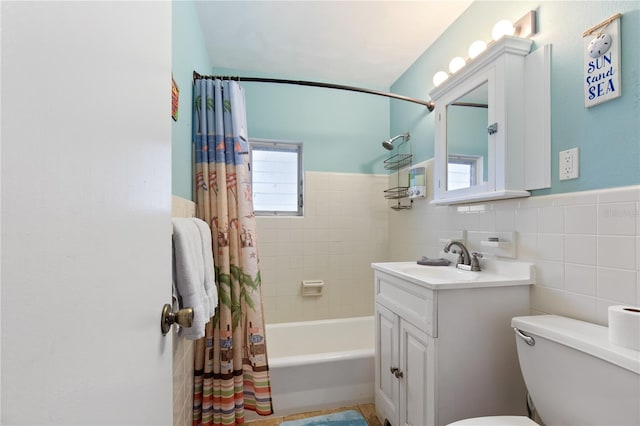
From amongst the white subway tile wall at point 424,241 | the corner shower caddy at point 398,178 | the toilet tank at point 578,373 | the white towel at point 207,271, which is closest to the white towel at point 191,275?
the white towel at point 207,271

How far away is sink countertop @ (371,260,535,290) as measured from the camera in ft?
3.76

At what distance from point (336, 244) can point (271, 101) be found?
1382mm

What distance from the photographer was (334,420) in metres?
1.66

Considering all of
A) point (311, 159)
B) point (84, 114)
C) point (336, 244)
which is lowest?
point (336, 244)

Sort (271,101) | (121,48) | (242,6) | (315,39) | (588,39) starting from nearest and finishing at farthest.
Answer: (121,48) → (588,39) → (242,6) → (315,39) → (271,101)

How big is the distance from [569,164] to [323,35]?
65.0 inches

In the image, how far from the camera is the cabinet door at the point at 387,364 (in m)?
1.44

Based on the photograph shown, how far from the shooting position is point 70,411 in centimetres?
31

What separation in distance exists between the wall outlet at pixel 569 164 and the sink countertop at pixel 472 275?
0.40m

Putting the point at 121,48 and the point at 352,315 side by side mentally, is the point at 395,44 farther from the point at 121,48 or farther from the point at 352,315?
the point at 352,315

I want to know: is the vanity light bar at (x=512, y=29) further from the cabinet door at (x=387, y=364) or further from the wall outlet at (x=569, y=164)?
the cabinet door at (x=387, y=364)

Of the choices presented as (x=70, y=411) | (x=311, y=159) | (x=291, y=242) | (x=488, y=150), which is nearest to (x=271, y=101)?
(x=311, y=159)

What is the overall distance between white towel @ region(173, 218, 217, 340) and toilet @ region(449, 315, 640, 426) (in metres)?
0.96

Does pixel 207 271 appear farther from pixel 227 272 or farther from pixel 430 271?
pixel 430 271
